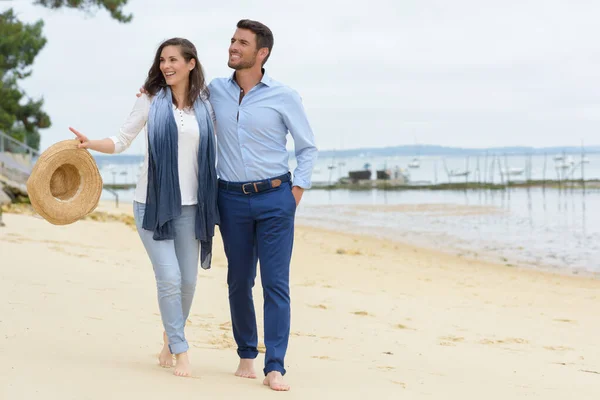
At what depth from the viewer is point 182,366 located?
14.8ft

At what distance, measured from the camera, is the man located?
180 inches

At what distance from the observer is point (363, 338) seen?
6945 millimetres

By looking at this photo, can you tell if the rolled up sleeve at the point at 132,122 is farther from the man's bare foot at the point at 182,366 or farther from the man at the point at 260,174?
the man's bare foot at the point at 182,366

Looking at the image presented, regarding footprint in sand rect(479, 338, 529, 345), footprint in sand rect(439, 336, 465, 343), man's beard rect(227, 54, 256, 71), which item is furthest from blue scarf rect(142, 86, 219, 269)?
footprint in sand rect(479, 338, 529, 345)

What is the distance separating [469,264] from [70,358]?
13.5 meters

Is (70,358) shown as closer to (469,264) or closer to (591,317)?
(591,317)

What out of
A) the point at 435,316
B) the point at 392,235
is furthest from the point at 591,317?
the point at 392,235

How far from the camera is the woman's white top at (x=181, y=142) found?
446cm

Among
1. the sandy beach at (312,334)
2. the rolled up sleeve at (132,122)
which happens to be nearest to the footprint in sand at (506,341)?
the sandy beach at (312,334)

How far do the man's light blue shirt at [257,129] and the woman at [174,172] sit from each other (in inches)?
5.0

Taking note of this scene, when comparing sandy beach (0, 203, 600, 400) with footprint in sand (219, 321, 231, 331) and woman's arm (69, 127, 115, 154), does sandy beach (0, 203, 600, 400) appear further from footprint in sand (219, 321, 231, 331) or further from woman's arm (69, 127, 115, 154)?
woman's arm (69, 127, 115, 154)

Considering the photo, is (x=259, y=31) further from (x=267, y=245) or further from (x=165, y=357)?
(x=165, y=357)

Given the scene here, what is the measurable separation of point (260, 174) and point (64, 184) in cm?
111

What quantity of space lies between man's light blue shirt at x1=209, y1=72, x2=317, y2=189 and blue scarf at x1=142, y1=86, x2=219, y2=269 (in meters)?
0.13
